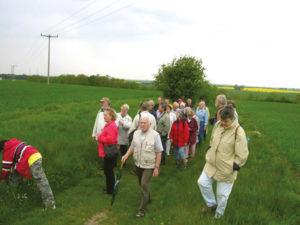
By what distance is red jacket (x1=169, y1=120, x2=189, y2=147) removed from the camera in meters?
12.1

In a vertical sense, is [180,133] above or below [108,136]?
below

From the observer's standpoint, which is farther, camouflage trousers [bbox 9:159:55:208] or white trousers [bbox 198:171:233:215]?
camouflage trousers [bbox 9:159:55:208]

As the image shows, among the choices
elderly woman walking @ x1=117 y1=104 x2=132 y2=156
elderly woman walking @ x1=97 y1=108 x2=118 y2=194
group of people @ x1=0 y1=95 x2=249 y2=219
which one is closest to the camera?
group of people @ x1=0 y1=95 x2=249 y2=219

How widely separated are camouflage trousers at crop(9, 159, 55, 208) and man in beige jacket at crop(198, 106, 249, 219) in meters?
3.25

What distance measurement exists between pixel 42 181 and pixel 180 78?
22884mm

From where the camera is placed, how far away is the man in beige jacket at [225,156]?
682 centimetres

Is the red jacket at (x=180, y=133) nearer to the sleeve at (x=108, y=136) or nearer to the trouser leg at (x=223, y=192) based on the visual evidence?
the sleeve at (x=108, y=136)

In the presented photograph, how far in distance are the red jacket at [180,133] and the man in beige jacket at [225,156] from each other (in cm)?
476

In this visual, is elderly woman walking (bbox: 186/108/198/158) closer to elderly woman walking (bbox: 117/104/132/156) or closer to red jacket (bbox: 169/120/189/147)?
red jacket (bbox: 169/120/189/147)

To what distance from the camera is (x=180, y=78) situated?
99.4ft

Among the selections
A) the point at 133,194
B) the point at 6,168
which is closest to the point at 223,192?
the point at 133,194

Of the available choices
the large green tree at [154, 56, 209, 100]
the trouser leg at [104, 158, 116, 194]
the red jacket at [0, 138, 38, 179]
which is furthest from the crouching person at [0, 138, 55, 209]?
the large green tree at [154, 56, 209, 100]

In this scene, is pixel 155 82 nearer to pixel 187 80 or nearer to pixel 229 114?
pixel 187 80

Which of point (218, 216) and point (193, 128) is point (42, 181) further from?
point (193, 128)
